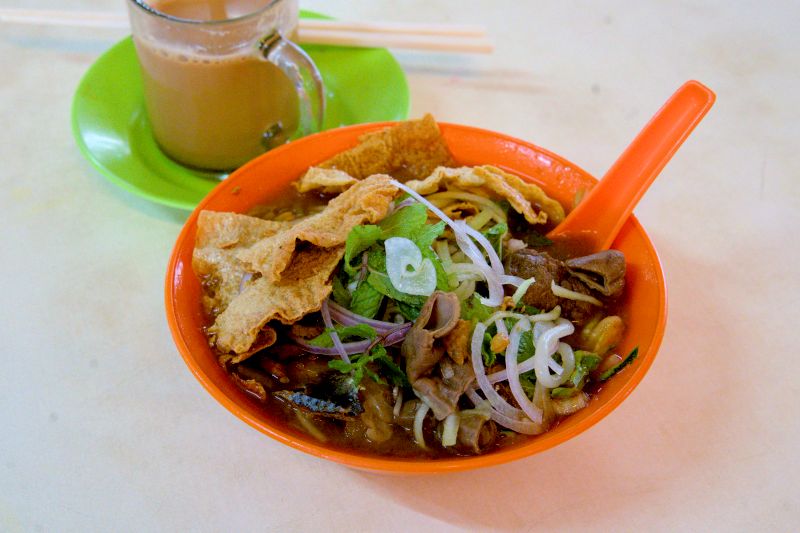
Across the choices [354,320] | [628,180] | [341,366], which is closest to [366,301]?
[354,320]

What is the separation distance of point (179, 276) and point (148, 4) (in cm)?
72

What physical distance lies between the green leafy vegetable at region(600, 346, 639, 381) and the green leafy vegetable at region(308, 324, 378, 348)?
0.44 meters

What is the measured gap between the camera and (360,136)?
5.28 feet

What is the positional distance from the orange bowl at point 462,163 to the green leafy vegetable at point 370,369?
0.14 meters

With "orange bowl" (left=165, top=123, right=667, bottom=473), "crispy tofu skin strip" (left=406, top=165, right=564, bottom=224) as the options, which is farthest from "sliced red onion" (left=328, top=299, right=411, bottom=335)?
"crispy tofu skin strip" (left=406, top=165, right=564, bottom=224)

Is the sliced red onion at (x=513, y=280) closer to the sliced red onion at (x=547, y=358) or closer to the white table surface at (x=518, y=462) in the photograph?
the sliced red onion at (x=547, y=358)

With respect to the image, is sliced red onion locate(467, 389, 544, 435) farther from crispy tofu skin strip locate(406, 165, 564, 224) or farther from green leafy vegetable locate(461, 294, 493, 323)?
crispy tofu skin strip locate(406, 165, 564, 224)

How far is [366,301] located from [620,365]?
1.61 ft

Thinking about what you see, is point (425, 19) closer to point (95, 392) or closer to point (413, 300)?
point (413, 300)

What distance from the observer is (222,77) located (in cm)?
163

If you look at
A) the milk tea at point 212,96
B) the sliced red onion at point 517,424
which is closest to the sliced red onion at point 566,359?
the sliced red onion at point 517,424

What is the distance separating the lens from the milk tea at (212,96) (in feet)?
5.28

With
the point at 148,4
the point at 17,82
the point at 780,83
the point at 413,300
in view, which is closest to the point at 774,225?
the point at 780,83

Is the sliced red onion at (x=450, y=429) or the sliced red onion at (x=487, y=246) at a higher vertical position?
the sliced red onion at (x=487, y=246)
